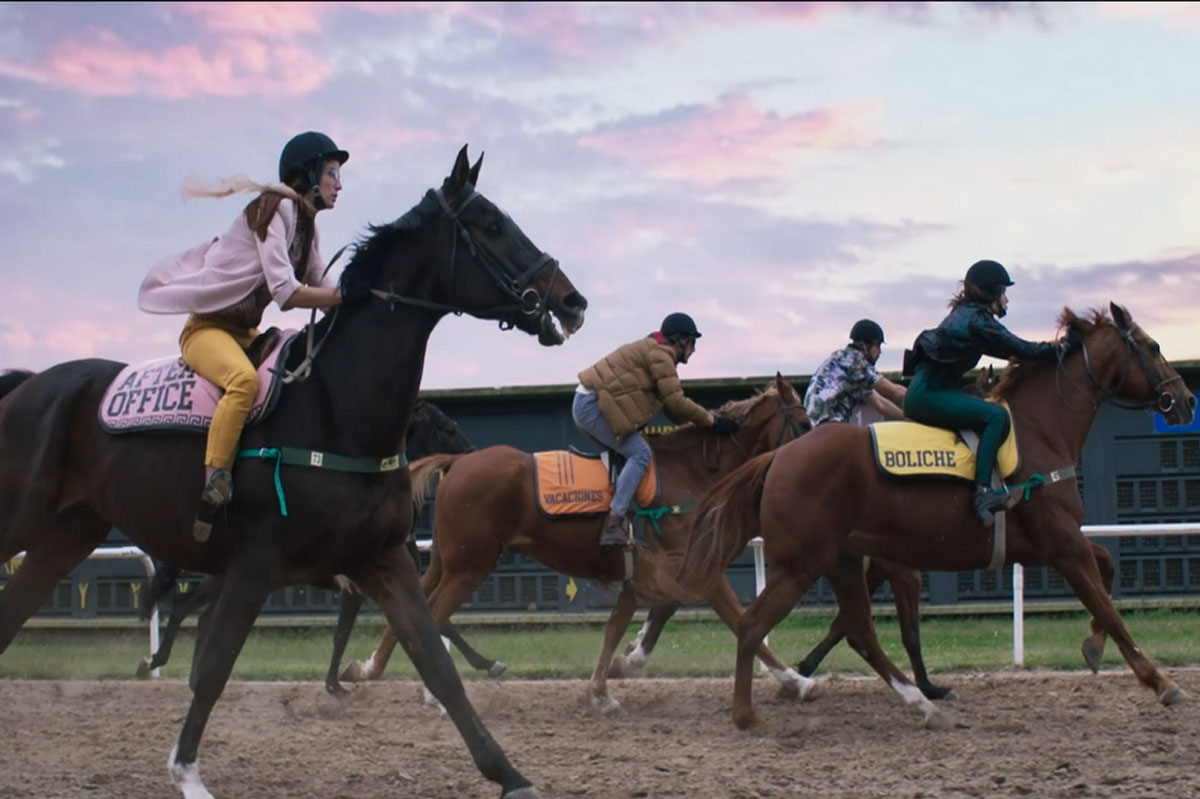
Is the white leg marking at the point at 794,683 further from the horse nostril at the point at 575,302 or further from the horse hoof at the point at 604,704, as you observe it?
the horse nostril at the point at 575,302

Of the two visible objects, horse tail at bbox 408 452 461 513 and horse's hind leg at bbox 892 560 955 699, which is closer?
horse's hind leg at bbox 892 560 955 699

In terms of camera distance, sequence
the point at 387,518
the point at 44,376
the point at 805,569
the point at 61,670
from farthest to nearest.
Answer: the point at 61,670 → the point at 805,569 → the point at 44,376 → the point at 387,518

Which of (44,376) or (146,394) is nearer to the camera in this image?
(146,394)

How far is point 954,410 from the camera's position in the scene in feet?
28.5

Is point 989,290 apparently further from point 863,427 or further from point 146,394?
point 146,394

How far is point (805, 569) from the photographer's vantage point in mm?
8539

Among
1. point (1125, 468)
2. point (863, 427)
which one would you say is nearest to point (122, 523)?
point (863, 427)

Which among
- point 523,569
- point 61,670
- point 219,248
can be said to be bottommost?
point 61,670

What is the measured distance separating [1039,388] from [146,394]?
5.51 metres

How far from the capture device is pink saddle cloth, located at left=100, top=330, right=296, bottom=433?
21.1 ft

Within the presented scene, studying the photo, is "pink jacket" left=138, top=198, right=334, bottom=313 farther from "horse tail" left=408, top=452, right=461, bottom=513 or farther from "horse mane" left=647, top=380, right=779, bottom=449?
"horse mane" left=647, top=380, right=779, bottom=449

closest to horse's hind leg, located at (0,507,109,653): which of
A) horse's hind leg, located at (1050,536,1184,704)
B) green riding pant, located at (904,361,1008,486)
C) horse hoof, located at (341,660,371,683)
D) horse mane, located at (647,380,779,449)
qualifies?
horse hoof, located at (341,660,371,683)

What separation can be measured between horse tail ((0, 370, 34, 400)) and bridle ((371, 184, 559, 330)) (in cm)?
253

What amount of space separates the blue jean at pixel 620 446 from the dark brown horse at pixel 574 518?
25 cm
